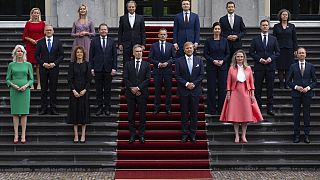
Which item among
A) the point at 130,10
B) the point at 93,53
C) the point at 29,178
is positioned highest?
the point at 130,10

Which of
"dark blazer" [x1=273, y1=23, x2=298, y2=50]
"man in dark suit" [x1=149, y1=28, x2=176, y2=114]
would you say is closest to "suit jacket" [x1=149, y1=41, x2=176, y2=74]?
"man in dark suit" [x1=149, y1=28, x2=176, y2=114]

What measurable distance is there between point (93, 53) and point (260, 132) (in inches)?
156

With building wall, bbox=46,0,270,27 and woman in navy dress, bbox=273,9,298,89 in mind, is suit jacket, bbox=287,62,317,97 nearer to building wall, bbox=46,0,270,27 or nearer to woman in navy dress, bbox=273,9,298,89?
woman in navy dress, bbox=273,9,298,89

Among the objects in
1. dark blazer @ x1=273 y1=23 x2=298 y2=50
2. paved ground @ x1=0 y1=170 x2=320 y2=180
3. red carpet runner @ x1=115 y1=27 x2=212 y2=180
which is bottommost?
paved ground @ x1=0 y1=170 x2=320 y2=180

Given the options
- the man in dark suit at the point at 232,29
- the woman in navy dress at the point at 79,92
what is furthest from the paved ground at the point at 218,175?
the man in dark suit at the point at 232,29

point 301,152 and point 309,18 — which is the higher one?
point 309,18

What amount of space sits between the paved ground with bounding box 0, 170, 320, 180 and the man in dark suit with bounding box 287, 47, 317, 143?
41.0 inches

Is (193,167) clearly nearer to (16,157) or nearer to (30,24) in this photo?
(16,157)

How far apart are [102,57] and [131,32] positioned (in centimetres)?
108

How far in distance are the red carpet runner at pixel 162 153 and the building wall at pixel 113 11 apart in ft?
19.0

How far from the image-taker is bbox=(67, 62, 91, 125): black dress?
40.2 feet

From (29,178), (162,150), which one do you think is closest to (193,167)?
(162,150)

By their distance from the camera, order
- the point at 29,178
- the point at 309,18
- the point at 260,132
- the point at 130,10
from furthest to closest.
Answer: the point at 309,18
the point at 130,10
the point at 260,132
the point at 29,178

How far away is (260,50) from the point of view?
13336mm
